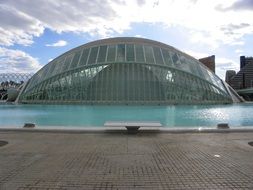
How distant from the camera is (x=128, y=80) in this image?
43281 mm

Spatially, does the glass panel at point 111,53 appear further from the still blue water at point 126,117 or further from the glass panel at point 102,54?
the still blue water at point 126,117

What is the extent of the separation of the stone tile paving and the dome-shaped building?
30.2 metres

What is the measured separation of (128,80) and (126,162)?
3553 cm

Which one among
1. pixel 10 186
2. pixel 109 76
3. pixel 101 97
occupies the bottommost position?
pixel 10 186

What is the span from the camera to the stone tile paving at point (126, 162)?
6.27 m

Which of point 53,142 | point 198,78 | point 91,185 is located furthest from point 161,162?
point 198,78

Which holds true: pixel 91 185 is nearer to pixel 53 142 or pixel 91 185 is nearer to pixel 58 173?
pixel 58 173

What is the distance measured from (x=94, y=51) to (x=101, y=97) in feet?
23.9

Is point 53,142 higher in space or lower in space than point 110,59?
lower

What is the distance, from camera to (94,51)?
45.8 metres

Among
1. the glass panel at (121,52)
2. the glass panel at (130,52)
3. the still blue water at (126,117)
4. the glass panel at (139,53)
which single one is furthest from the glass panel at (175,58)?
the still blue water at (126,117)

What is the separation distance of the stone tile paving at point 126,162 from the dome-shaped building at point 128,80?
30.2 m

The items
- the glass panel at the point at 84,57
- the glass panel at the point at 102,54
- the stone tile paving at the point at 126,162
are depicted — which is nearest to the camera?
the stone tile paving at the point at 126,162

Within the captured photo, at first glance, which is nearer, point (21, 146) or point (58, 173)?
point (58, 173)
